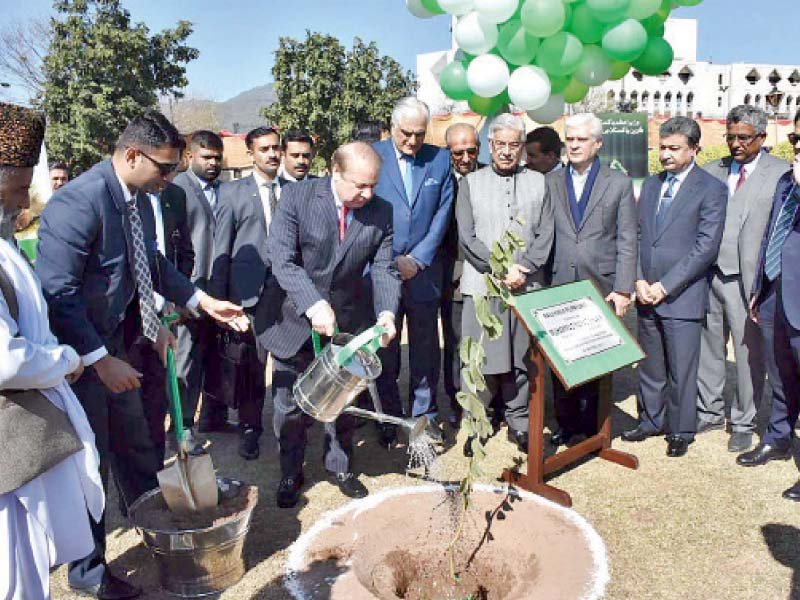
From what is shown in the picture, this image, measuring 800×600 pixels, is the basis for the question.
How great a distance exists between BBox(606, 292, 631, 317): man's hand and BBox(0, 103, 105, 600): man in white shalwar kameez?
344 centimetres

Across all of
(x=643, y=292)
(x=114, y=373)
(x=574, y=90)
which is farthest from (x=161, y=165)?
(x=574, y=90)

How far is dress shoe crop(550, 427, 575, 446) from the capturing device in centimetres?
483

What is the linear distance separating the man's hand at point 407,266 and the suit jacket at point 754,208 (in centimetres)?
224

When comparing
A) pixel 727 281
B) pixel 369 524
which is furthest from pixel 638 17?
pixel 369 524

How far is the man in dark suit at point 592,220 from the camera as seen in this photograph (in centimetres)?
450

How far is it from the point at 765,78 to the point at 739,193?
7110 centimetres

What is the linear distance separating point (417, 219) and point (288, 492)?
2038 millimetres

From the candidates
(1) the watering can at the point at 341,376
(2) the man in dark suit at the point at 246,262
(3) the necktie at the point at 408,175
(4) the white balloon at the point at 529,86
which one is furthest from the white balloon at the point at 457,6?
(1) the watering can at the point at 341,376

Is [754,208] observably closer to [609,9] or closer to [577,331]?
[577,331]

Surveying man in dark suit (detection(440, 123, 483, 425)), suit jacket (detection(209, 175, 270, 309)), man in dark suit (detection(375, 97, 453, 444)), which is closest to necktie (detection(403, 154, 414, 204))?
man in dark suit (detection(375, 97, 453, 444))

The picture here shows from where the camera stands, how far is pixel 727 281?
4719mm

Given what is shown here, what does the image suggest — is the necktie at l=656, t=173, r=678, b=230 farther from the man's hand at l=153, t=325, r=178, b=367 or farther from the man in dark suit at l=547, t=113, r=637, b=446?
the man's hand at l=153, t=325, r=178, b=367

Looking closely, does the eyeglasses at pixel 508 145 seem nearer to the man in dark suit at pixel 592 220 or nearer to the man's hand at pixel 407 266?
the man in dark suit at pixel 592 220

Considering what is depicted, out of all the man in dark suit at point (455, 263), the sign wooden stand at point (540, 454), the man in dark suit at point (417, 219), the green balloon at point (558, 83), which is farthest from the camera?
the green balloon at point (558, 83)
